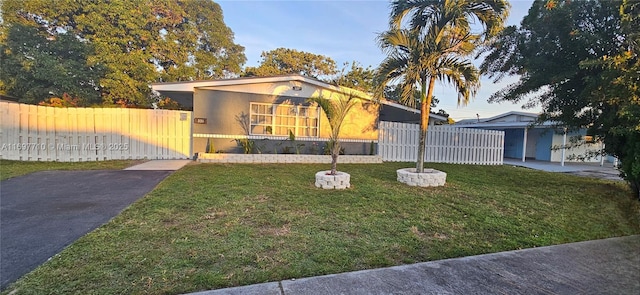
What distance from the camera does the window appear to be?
10.5 m

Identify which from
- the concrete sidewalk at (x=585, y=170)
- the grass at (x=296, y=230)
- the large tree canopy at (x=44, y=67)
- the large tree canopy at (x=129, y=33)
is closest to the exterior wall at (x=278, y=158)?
the grass at (x=296, y=230)

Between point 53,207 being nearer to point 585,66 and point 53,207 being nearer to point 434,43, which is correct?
point 434,43

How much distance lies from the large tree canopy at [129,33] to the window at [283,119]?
902 centimetres

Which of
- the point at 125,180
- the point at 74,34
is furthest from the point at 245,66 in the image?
the point at 125,180

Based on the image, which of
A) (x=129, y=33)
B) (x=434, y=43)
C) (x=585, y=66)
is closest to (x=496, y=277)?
(x=585, y=66)

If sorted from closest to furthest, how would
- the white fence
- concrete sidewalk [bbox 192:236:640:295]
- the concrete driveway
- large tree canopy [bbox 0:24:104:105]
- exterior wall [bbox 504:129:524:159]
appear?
concrete sidewalk [bbox 192:236:640:295] → the concrete driveway → the white fence → large tree canopy [bbox 0:24:104:105] → exterior wall [bbox 504:129:524:159]

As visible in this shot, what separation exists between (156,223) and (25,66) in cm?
1586

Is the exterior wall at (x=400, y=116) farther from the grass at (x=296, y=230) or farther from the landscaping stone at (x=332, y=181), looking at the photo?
the landscaping stone at (x=332, y=181)

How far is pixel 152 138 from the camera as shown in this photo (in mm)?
9969

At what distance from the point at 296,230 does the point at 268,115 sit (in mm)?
7621

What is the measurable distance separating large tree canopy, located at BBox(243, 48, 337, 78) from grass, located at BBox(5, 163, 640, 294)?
19478 mm

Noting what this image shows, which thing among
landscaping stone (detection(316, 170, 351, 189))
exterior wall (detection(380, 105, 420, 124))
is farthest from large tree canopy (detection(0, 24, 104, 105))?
landscaping stone (detection(316, 170, 351, 189))

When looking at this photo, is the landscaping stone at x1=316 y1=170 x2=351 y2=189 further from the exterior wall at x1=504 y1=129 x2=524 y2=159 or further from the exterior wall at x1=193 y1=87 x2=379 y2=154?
the exterior wall at x1=504 y1=129 x2=524 y2=159

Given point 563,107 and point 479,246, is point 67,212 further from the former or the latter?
point 563,107
